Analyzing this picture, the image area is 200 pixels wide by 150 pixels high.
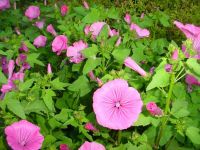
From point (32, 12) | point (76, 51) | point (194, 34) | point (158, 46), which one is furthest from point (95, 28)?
point (32, 12)

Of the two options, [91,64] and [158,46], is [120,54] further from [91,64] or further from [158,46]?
[158,46]

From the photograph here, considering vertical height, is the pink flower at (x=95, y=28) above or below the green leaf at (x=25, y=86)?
above

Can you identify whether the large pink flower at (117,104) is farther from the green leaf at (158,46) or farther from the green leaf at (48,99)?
the green leaf at (158,46)

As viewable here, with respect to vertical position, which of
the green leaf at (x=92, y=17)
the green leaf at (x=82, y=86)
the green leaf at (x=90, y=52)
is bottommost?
the green leaf at (x=82, y=86)

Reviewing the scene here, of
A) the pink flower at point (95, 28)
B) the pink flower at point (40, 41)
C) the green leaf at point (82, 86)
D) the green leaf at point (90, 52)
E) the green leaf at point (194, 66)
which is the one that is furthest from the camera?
the pink flower at point (40, 41)

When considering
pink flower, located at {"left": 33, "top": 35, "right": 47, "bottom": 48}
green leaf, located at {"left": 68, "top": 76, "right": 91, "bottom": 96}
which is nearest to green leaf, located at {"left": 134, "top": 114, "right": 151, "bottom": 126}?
green leaf, located at {"left": 68, "top": 76, "right": 91, "bottom": 96}

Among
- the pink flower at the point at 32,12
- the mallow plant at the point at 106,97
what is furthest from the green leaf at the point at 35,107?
the pink flower at the point at 32,12

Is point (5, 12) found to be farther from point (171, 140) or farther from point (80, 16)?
point (171, 140)

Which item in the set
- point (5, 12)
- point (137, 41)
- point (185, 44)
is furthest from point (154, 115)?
point (5, 12)
